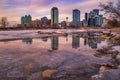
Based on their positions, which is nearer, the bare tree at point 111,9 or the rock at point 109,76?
the rock at point 109,76

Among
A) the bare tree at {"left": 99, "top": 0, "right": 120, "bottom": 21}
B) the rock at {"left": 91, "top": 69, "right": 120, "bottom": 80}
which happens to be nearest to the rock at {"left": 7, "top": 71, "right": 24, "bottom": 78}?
the rock at {"left": 91, "top": 69, "right": 120, "bottom": 80}

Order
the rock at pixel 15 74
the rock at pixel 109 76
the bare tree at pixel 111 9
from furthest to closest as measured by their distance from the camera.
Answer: the bare tree at pixel 111 9, the rock at pixel 15 74, the rock at pixel 109 76

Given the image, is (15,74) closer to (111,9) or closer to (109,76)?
(109,76)

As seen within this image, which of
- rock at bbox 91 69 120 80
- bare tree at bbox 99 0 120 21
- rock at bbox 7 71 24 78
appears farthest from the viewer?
bare tree at bbox 99 0 120 21

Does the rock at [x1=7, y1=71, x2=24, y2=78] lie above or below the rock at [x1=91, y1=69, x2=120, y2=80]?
below

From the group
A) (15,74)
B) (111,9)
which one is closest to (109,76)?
(15,74)

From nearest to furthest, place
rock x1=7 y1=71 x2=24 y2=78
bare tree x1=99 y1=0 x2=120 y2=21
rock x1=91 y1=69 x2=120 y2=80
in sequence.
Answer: rock x1=91 y1=69 x2=120 y2=80 < rock x1=7 y1=71 x2=24 y2=78 < bare tree x1=99 y1=0 x2=120 y2=21

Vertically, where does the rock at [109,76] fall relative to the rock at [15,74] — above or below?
above

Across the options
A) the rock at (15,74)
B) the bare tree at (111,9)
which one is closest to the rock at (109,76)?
the rock at (15,74)

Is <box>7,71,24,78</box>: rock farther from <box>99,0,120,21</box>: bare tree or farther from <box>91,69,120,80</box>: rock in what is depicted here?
<box>99,0,120,21</box>: bare tree

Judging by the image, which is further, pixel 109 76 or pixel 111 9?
pixel 111 9

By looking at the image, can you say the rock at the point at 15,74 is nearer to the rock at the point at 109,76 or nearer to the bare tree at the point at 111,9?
the rock at the point at 109,76

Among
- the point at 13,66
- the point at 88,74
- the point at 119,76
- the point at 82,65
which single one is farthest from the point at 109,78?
the point at 13,66

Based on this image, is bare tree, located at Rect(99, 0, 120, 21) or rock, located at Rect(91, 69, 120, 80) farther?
bare tree, located at Rect(99, 0, 120, 21)
